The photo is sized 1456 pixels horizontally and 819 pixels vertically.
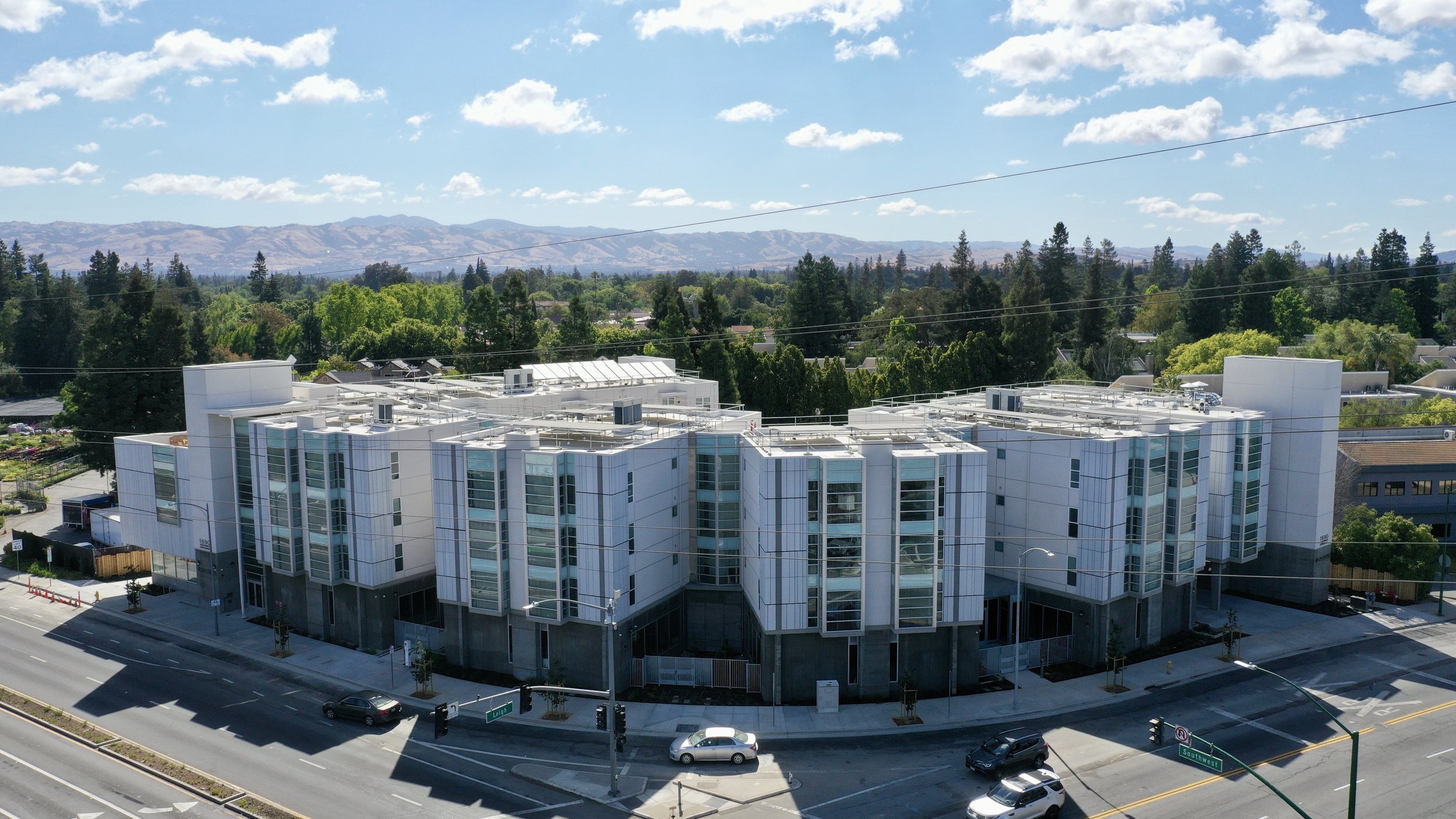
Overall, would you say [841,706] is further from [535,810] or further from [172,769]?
[172,769]

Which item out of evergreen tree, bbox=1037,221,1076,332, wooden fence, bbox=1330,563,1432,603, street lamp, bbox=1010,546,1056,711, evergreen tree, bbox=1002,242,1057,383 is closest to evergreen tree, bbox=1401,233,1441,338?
evergreen tree, bbox=1037,221,1076,332

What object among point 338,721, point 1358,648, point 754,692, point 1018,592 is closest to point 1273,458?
point 1358,648

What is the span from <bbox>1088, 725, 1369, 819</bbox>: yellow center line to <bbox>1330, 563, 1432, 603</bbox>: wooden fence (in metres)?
22.1

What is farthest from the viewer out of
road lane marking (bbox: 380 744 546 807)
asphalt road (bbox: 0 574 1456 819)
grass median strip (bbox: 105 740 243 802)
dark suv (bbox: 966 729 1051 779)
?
dark suv (bbox: 966 729 1051 779)

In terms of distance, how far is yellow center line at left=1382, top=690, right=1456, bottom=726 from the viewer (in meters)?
44.5

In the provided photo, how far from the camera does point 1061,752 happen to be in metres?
41.3

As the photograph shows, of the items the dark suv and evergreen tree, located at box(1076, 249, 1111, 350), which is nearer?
the dark suv

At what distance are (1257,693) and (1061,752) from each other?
13.4 m

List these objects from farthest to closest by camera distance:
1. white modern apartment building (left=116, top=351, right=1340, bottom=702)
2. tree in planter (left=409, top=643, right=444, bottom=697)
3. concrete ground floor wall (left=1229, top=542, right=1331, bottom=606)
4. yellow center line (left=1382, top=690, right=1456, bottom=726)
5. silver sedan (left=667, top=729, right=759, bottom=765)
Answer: concrete ground floor wall (left=1229, top=542, right=1331, bottom=606)
tree in planter (left=409, top=643, right=444, bottom=697)
white modern apartment building (left=116, top=351, right=1340, bottom=702)
yellow center line (left=1382, top=690, right=1456, bottom=726)
silver sedan (left=667, top=729, right=759, bottom=765)

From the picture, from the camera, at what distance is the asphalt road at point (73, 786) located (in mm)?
36844

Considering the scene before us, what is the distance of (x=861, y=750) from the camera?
137 ft

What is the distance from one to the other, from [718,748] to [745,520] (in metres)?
13.5

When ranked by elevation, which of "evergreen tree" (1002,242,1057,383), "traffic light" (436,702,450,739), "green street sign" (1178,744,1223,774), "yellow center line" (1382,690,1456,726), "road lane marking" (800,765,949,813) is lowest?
"yellow center line" (1382,690,1456,726)

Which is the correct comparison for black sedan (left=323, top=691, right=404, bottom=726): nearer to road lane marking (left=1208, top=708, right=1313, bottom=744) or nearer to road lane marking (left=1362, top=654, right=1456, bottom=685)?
road lane marking (left=1208, top=708, right=1313, bottom=744)
